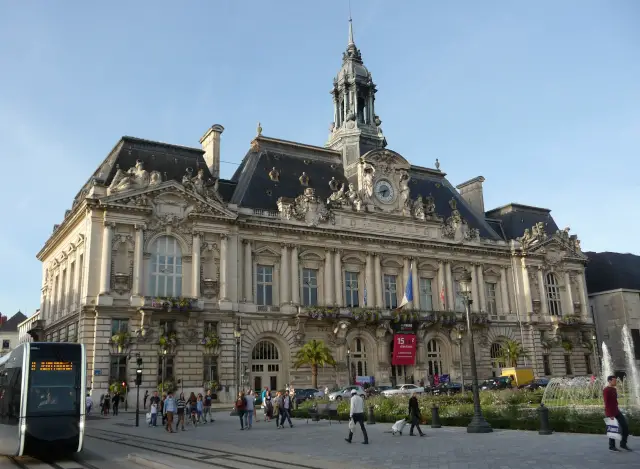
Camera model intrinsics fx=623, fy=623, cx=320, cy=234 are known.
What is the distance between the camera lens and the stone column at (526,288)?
6281cm

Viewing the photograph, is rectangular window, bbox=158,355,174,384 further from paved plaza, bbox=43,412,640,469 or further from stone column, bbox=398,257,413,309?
stone column, bbox=398,257,413,309

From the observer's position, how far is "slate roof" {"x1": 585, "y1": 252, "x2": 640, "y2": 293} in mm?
71250

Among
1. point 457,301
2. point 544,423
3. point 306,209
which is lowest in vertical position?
point 544,423

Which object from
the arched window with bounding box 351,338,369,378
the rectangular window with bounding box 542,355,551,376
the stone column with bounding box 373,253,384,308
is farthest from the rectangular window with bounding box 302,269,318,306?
the rectangular window with bounding box 542,355,551,376

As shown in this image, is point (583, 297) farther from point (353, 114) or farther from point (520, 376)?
point (353, 114)

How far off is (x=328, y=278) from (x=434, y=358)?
12931 millimetres

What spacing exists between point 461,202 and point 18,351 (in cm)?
5431

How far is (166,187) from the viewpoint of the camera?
1847 inches

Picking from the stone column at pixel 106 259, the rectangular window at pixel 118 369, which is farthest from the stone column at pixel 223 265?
the rectangular window at pixel 118 369

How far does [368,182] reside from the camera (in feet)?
188

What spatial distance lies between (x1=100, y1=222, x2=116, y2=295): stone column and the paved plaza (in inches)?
705

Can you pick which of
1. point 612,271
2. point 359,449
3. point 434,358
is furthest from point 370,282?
point 359,449

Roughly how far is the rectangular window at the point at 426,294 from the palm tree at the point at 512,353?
8.44 m

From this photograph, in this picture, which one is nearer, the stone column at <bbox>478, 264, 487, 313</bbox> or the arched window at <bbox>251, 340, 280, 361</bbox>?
the arched window at <bbox>251, 340, 280, 361</bbox>
